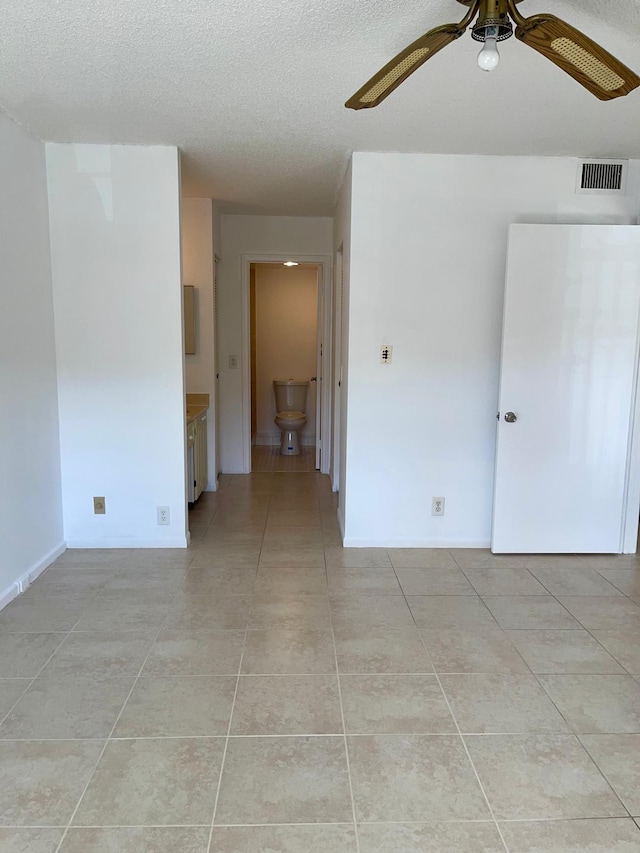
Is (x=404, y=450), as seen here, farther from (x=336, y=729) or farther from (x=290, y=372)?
(x=290, y=372)

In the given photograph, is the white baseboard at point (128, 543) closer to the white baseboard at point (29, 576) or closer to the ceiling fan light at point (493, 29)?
the white baseboard at point (29, 576)

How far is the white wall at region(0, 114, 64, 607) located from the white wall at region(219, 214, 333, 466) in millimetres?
2254

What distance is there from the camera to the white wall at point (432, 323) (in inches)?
133

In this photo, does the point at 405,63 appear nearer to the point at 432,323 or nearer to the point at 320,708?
the point at 432,323

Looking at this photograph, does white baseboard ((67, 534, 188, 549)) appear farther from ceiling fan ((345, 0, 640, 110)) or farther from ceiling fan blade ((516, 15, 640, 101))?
ceiling fan blade ((516, 15, 640, 101))

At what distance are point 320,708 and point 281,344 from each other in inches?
220

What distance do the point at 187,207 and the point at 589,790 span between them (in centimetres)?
452

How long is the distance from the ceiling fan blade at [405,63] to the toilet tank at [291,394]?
500cm

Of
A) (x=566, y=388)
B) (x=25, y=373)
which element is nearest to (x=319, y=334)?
(x=566, y=388)

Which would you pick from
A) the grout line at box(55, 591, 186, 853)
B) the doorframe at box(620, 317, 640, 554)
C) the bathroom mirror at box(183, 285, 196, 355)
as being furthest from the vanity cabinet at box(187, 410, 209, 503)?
the doorframe at box(620, 317, 640, 554)

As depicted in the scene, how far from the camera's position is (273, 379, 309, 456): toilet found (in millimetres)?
6613

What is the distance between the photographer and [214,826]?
5.11ft

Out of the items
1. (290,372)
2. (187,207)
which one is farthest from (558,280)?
(290,372)

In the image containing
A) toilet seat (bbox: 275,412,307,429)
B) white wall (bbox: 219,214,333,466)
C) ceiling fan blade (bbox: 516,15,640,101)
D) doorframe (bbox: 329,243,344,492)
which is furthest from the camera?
toilet seat (bbox: 275,412,307,429)
